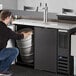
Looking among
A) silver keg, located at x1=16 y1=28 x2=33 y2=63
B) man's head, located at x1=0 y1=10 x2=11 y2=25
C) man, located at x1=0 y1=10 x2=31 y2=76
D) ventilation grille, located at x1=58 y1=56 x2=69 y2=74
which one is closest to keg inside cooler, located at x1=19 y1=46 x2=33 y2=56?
silver keg, located at x1=16 y1=28 x2=33 y2=63

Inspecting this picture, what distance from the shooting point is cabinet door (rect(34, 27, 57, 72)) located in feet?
13.2

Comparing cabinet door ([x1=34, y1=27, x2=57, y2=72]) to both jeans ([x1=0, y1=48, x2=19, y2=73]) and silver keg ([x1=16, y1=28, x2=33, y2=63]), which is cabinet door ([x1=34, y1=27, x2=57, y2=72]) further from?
jeans ([x1=0, y1=48, x2=19, y2=73])

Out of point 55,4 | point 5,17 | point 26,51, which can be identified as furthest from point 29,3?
point 5,17

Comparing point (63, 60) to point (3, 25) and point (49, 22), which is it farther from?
point (3, 25)

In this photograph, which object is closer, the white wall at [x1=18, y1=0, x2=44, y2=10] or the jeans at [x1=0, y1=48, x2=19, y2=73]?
the jeans at [x1=0, y1=48, x2=19, y2=73]

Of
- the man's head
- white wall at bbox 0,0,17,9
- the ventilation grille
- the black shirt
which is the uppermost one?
white wall at bbox 0,0,17,9

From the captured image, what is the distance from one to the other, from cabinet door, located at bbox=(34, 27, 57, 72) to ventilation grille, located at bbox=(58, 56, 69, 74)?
77 millimetres

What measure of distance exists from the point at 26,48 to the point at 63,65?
733mm

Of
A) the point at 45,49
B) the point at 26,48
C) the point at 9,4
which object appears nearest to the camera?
the point at 45,49

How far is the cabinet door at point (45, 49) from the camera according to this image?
402cm

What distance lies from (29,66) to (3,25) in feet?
3.50

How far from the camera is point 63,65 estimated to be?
4.00 metres

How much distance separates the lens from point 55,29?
12.9 feet

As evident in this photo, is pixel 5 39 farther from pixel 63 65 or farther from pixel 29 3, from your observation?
pixel 29 3
